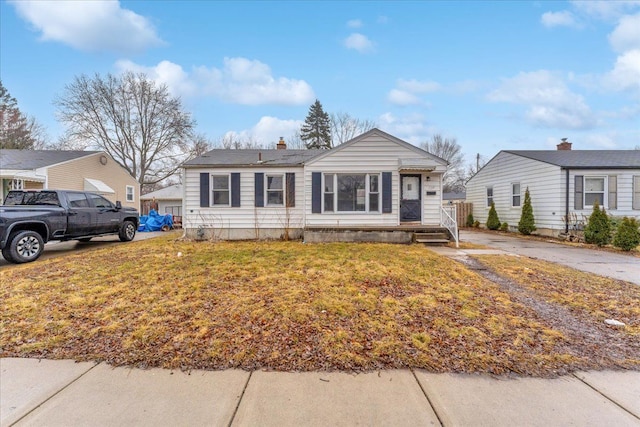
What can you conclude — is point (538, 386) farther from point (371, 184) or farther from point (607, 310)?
point (371, 184)

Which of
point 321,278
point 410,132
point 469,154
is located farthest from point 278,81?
point 469,154

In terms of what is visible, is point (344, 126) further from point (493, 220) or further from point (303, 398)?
point (303, 398)

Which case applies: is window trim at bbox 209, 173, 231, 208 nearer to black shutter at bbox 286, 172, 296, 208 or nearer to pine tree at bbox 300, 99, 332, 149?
black shutter at bbox 286, 172, 296, 208

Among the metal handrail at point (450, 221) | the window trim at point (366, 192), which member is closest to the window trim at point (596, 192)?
the metal handrail at point (450, 221)

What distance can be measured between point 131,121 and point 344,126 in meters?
22.5

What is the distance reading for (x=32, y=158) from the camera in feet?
51.3

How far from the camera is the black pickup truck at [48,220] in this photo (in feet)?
22.9

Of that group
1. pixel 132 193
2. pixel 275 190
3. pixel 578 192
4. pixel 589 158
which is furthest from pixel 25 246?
pixel 589 158

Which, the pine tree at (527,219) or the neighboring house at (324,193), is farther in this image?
the pine tree at (527,219)

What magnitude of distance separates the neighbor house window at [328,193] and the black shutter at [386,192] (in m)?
1.83

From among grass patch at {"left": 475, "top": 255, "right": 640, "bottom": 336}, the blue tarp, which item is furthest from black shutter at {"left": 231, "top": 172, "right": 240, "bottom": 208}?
the blue tarp

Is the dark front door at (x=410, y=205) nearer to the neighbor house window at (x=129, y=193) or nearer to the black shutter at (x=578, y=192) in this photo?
the black shutter at (x=578, y=192)

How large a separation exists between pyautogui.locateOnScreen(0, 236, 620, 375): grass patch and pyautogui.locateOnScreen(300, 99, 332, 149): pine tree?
98.5ft

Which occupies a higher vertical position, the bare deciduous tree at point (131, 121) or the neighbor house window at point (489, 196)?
the bare deciduous tree at point (131, 121)
